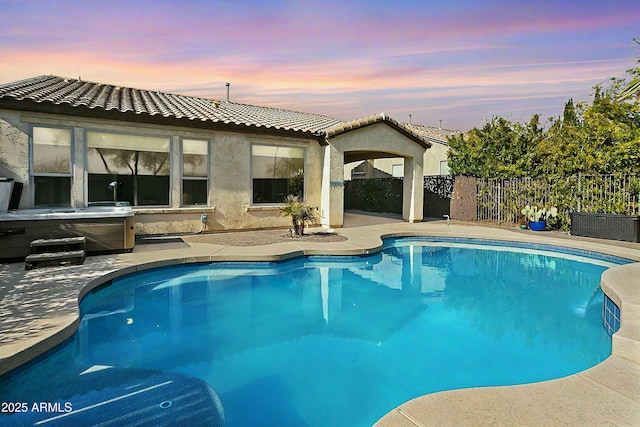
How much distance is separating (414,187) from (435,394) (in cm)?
1433

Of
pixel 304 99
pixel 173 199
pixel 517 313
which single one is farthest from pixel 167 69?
pixel 517 313

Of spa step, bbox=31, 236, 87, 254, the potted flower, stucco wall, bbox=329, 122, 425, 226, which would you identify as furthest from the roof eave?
the potted flower

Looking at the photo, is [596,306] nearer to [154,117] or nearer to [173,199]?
[173,199]

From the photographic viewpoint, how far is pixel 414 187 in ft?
55.2

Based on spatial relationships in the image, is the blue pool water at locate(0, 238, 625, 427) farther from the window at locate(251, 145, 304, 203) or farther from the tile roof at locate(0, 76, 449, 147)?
the tile roof at locate(0, 76, 449, 147)

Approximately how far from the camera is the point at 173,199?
458 inches

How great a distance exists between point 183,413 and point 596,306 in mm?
7427

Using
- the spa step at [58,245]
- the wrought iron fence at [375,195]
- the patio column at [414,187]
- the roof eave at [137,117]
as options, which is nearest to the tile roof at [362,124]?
the roof eave at [137,117]

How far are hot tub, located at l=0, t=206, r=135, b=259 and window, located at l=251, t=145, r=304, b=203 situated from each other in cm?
485

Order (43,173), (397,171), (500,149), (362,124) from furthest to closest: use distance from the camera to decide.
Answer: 1. (397,171)
2. (500,149)
3. (362,124)
4. (43,173)

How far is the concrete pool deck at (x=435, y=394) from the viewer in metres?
2.85

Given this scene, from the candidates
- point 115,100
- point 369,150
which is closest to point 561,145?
point 369,150

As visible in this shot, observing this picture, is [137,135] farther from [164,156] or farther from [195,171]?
[195,171]

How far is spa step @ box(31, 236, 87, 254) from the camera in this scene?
774 cm
